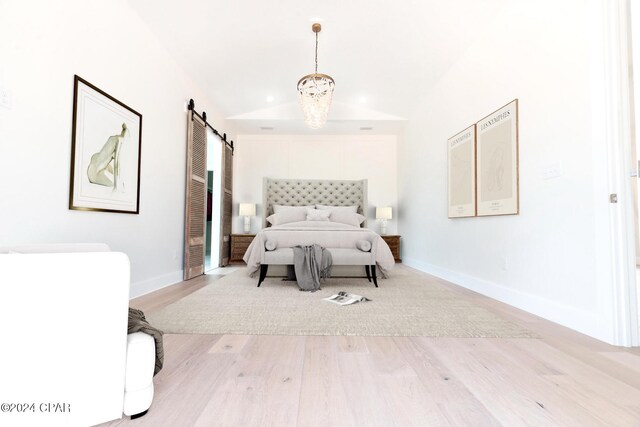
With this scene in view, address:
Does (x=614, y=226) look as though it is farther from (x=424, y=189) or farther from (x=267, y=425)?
(x=424, y=189)

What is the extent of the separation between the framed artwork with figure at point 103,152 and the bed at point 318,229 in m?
1.42

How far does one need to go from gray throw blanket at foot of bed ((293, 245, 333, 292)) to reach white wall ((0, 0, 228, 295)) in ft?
5.04

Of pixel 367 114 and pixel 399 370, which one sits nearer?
pixel 399 370

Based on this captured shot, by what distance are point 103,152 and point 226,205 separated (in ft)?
10.8

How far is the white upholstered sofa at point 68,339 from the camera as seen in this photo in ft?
3.07

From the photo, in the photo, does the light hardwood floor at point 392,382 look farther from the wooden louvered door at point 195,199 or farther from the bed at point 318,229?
the wooden louvered door at point 195,199

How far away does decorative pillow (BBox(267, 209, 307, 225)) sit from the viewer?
5512 millimetres

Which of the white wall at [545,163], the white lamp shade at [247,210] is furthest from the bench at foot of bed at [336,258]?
the white lamp shade at [247,210]

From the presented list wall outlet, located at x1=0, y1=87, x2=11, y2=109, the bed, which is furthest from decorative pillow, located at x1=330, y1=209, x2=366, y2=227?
wall outlet, located at x1=0, y1=87, x2=11, y2=109

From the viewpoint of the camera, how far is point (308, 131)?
627cm

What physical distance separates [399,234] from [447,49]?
359cm

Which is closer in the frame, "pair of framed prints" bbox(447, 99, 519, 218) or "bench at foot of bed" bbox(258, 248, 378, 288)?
"pair of framed prints" bbox(447, 99, 519, 218)

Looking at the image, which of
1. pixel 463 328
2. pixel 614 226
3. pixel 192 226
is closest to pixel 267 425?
pixel 463 328

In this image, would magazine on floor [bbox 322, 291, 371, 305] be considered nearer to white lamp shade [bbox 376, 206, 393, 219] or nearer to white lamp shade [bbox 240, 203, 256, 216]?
white lamp shade [bbox 376, 206, 393, 219]
